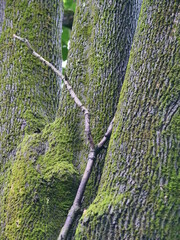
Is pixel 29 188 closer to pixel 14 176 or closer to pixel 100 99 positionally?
pixel 14 176

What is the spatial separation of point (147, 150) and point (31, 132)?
1.07 m

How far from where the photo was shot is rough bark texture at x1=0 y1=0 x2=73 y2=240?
6.93 ft

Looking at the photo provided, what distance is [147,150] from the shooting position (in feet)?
5.60

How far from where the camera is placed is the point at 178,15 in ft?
6.08

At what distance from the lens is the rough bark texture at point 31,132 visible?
6.93 ft

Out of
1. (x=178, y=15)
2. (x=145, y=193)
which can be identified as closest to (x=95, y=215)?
(x=145, y=193)

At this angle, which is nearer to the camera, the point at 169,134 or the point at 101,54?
the point at 169,134

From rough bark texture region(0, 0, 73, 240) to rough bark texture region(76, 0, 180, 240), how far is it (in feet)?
1.39

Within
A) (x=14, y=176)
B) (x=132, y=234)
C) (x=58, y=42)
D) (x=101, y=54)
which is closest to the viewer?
(x=132, y=234)

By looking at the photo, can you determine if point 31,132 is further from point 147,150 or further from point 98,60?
point 147,150

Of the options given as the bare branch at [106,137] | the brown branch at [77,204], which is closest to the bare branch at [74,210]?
the brown branch at [77,204]

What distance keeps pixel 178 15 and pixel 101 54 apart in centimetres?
71

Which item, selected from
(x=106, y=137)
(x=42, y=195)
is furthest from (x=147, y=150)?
(x=42, y=195)

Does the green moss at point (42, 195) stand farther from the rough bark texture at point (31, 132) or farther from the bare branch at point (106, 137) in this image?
the bare branch at point (106, 137)
